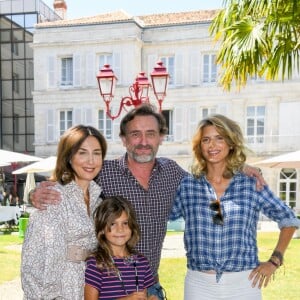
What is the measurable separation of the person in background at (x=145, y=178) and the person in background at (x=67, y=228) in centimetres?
34

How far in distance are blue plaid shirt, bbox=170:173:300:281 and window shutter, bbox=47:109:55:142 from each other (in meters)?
23.9

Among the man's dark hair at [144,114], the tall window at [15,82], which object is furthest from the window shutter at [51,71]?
the man's dark hair at [144,114]

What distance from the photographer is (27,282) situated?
2.50 meters

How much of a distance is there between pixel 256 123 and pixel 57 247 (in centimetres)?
2266

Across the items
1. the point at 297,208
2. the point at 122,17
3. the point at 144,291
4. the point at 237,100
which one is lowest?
the point at 297,208

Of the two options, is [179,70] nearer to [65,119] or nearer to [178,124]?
[178,124]

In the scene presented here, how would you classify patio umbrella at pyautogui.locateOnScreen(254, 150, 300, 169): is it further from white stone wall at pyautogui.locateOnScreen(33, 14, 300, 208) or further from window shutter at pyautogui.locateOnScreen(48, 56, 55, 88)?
window shutter at pyautogui.locateOnScreen(48, 56, 55, 88)

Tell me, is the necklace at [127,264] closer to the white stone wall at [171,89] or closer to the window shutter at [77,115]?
the white stone wall at [171,89]

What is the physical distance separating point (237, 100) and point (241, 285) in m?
22.1

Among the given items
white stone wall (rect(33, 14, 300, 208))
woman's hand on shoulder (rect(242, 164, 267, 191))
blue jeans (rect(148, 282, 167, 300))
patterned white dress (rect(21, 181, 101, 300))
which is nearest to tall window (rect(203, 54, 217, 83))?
white stone wall (rect(33, 14, 300, 208))

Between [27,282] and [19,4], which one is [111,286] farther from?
[19,4]

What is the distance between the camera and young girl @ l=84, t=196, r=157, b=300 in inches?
108

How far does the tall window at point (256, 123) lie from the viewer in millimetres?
24359

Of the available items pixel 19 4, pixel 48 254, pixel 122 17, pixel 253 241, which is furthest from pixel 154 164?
pixel 19 4
